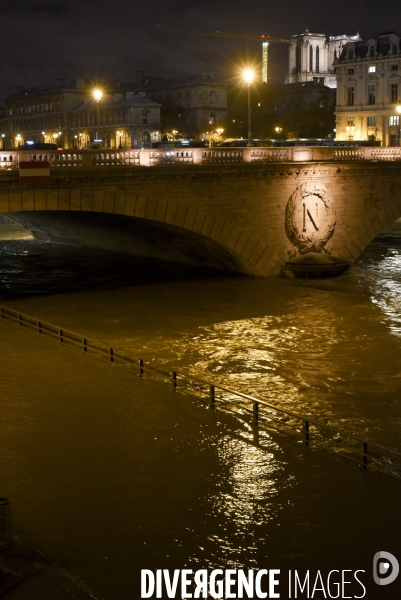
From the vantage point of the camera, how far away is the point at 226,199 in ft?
121

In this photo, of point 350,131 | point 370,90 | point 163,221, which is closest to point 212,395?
point 163,221

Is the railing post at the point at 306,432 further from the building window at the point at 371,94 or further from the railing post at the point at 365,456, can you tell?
the building window at the point at 371,94

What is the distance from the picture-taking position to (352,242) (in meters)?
41.6

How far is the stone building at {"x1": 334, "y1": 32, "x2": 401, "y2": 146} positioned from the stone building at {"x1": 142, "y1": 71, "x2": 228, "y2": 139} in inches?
1173

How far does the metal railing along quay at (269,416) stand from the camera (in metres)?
17.2

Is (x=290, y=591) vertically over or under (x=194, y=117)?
under

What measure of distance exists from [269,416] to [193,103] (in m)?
121

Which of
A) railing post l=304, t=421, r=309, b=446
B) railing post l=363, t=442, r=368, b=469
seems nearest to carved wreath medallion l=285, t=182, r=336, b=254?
railing post l=304, t=421, r=309, b=446

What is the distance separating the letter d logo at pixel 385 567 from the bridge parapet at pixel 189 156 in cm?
2198

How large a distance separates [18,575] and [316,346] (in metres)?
16.9

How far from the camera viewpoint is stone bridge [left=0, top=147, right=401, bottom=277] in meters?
32.8

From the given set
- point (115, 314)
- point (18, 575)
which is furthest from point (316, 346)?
point (18, 575)

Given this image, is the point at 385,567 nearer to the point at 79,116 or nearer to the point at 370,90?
the point at 370,90

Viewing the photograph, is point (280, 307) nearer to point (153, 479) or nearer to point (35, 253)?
point (153, 479)
